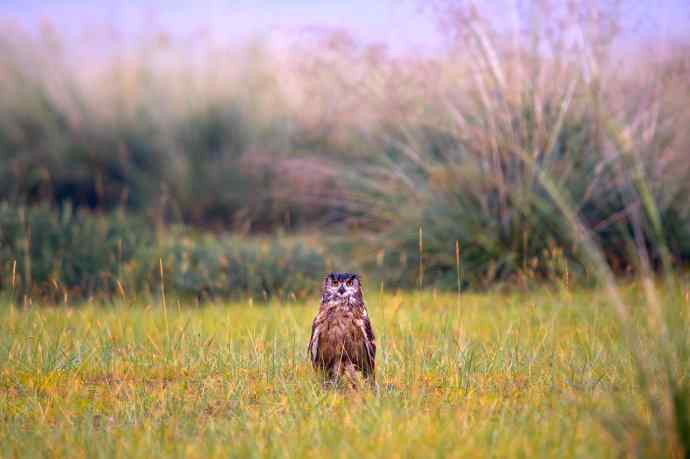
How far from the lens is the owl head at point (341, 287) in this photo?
175 inches

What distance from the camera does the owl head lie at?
14.6 ft

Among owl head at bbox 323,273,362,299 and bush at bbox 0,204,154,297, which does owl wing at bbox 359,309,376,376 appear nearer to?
owl head at bbox 323,273,362,299

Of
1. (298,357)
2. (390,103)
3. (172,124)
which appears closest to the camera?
(298,357)

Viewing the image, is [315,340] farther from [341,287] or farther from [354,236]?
[354,236]

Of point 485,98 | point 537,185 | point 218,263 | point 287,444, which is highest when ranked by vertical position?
point 485,98

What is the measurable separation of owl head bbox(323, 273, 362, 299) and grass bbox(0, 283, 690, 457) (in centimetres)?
44

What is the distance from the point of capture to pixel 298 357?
505 cm

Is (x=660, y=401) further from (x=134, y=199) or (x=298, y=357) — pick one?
(x=134, y=199)

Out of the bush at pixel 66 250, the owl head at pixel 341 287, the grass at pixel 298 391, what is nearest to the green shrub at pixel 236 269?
the bush at pixel 66 250

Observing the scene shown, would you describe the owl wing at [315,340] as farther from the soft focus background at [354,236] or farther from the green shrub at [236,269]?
the green shrub at [236,269]

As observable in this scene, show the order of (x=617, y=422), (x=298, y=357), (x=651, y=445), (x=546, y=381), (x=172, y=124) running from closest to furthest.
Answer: (x=651, y=445) < (x=617, y=422) < (x=546, y=381) < (x=298, y=357) < (x=172, y=124)

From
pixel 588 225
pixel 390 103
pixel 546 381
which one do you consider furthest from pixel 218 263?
pixel 546 381

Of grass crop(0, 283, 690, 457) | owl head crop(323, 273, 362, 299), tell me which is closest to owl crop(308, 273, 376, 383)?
owl head crop(323, 273, 362, 299)

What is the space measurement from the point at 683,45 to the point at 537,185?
6.50 ft
